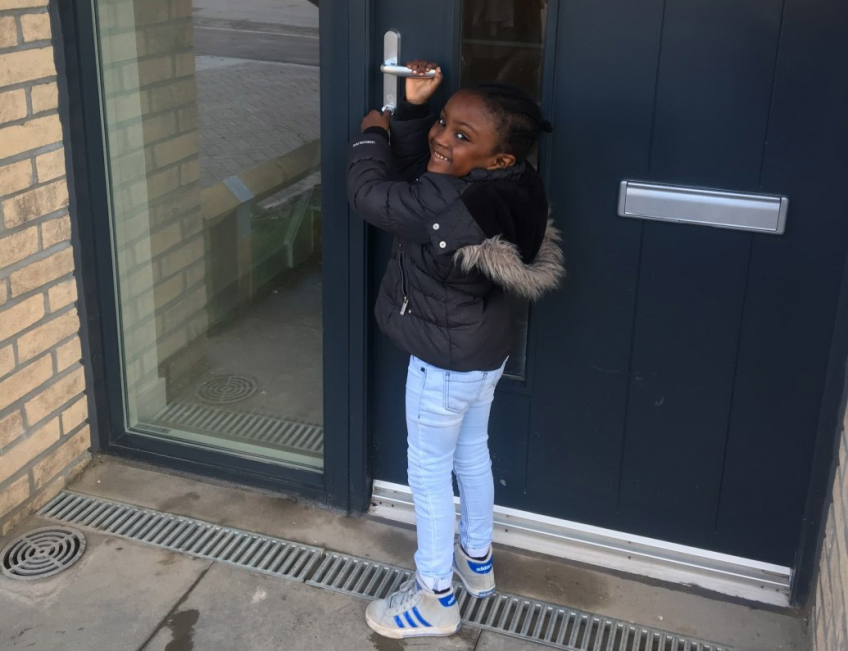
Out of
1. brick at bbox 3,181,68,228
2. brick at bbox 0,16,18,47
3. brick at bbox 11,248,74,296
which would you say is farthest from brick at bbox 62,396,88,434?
brick at bbox 0,16,18,47

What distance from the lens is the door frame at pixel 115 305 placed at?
9.43ft

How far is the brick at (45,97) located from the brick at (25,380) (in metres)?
0.79

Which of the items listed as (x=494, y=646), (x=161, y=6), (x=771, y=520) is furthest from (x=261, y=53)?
(x=771, y=520)

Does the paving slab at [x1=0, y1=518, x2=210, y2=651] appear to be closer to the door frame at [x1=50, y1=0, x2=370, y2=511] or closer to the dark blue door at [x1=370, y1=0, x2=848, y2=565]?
the door frame at [x1=50, y1=0, x2=370, y2=511]

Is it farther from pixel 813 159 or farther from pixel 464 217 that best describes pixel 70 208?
pixel 813 159

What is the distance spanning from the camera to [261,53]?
289cm

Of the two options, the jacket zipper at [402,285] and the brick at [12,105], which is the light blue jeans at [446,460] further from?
the brick at [12,105]

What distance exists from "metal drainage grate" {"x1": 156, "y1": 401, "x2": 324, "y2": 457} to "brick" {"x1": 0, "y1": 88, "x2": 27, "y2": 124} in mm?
1143

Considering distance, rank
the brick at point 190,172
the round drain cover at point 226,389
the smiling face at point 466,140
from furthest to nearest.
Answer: the round drain cover at point 226,389 → the brick at point 190,172 → the smiling face at point 466,140

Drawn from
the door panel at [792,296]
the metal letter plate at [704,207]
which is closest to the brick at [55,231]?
the metal letter plate at [704,207]

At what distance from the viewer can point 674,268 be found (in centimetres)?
269

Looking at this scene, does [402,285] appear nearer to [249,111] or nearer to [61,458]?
[249,111]

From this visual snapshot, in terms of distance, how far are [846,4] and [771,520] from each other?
4.66 ft

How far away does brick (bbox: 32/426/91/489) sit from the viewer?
323 cm
